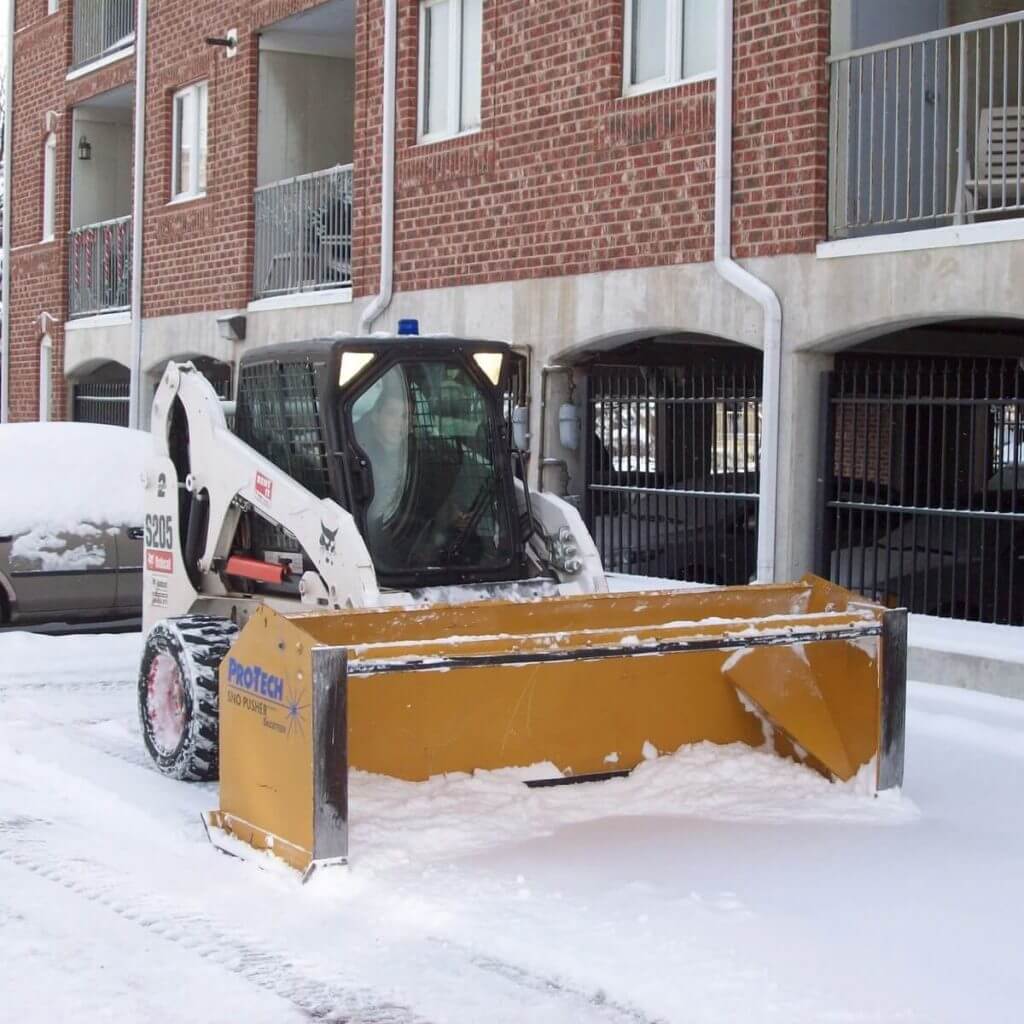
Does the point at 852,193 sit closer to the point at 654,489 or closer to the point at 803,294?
Result: the point at 803,294

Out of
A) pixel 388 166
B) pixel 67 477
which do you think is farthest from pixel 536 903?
pixel 388 166

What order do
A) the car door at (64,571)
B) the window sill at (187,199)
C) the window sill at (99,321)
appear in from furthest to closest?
the window sill at (99,321) < the window sill at (187,199) < the car door at (64,571)

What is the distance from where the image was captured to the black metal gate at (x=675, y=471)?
13281 millimetres

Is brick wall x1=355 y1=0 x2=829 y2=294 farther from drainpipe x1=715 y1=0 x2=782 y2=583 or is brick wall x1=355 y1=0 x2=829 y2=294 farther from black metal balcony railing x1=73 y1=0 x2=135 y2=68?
black metal balcony railing x1=73 y1=0 x2=135 y2=68

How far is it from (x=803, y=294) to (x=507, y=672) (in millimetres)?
5513

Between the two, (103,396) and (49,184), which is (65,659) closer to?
(103,396)

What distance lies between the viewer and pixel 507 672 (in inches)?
290

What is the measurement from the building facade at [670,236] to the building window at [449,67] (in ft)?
0.09

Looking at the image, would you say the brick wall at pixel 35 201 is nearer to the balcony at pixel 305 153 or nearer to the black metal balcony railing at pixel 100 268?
→ the black metal balcony railing at pixel 100 268

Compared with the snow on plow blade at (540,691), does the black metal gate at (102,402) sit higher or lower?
higher

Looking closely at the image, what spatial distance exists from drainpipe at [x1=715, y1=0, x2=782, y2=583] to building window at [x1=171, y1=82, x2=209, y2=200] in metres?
9.32

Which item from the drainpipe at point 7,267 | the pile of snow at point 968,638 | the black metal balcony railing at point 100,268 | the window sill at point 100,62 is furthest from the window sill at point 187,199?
the pile of snow at point 968,638

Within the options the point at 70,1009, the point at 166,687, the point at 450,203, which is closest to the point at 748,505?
the point at 450,203

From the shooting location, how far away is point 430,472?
8.70m
